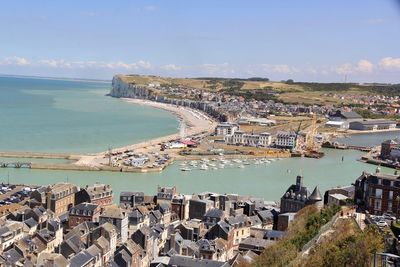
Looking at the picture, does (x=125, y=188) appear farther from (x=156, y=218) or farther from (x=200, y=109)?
(x=200, y=109)

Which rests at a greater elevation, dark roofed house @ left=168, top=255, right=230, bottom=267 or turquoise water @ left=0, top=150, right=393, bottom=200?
dark roofed house @ left=168, top=255, right=230, bottom=267

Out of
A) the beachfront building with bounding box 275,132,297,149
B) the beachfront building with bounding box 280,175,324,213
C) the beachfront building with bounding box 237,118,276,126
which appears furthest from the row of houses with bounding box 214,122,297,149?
the beachfront building with bounding box 280,175,324,213

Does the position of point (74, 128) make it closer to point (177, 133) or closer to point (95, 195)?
point (177, 133)

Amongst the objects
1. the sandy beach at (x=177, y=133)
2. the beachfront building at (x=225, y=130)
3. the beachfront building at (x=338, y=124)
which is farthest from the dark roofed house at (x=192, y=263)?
the beachfront building at (x=338, y=124)

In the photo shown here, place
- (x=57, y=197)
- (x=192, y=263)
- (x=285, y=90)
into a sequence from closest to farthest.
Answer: (x=192, y=263) < (x=57, y=197) < (x=285, y=90)

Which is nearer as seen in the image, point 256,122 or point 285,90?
point 256,122

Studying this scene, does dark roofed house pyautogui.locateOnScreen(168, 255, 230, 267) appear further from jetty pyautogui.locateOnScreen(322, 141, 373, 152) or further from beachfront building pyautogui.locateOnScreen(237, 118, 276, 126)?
beachfront building pyautogui.locateOnScreen(237, 118, 276, 126)

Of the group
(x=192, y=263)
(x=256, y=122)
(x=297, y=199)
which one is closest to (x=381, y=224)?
(x=192, y=263)
